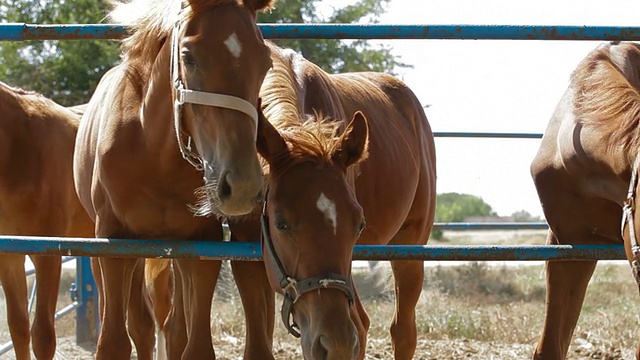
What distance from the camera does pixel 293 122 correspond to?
11.1 feet

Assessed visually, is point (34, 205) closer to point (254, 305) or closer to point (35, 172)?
point (35, 172)

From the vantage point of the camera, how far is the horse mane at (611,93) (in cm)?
374

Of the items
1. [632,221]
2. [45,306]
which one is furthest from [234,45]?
[45,306]

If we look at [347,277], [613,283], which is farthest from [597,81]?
[613,283]

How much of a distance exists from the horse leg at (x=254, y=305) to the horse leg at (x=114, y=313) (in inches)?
21.9

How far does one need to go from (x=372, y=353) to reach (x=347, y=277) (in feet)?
13.0

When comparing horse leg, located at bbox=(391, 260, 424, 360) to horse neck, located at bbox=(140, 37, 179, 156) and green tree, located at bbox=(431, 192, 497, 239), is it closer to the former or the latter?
horse neck, located at bbox=(140, 37, 179, 156)

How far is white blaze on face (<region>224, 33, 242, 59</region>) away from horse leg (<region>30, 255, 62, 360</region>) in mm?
2997

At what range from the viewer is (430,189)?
5.88 m

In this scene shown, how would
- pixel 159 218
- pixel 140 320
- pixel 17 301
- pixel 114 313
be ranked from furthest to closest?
pixel 17 301 → pixel 140 320 → pixel 114 313 → pixel 159 218

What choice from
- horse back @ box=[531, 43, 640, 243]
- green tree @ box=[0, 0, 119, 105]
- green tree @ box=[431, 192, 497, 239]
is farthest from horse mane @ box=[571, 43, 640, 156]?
green tree @ box=[431, 192, 497, 239]

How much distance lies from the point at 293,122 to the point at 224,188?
1.66ft

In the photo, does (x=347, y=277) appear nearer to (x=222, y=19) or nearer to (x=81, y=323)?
(x=222, y=19)

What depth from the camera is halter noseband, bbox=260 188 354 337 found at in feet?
9.84
